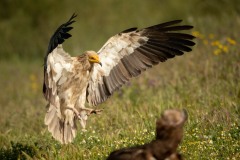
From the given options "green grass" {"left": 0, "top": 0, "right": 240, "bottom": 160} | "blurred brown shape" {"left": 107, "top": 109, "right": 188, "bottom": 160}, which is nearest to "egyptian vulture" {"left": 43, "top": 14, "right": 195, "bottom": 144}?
"green grass" {"left": 0, "top": 0, "right": 240, "bottom": 160}

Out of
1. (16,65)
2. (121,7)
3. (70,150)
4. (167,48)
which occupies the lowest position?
(70,150)

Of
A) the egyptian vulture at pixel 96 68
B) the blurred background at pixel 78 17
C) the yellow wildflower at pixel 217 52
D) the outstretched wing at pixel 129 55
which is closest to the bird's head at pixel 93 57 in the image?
the egyptian vulture at pixel 96 68

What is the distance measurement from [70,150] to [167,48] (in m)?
2.31

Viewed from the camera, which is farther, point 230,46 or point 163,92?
point 230,46

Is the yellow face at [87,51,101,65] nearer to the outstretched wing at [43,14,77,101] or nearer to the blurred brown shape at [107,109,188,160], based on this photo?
the outstretched wing at [43,14,77,101]

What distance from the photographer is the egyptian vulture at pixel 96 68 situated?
7559 mm

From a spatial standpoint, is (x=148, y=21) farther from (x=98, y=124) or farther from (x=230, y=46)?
(x=98, y=124)

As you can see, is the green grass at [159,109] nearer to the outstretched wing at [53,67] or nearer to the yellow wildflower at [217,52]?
the yellow wildflower at [217,52]

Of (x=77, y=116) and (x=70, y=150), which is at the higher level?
(x=77, y=116)

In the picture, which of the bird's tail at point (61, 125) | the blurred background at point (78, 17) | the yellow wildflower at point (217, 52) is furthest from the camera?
the blurred background at point (78, 17)

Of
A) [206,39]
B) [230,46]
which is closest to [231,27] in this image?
[206,39]

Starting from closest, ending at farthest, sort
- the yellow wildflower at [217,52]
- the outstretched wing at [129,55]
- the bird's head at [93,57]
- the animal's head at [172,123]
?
1. the animal's head at [172,123]
2. the bird's head at [93,57]
3. the outstretched wing at [129,55]
4. the yellow wildflower at [217,52]

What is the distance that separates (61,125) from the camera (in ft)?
25.2

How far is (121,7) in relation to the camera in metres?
20.2
